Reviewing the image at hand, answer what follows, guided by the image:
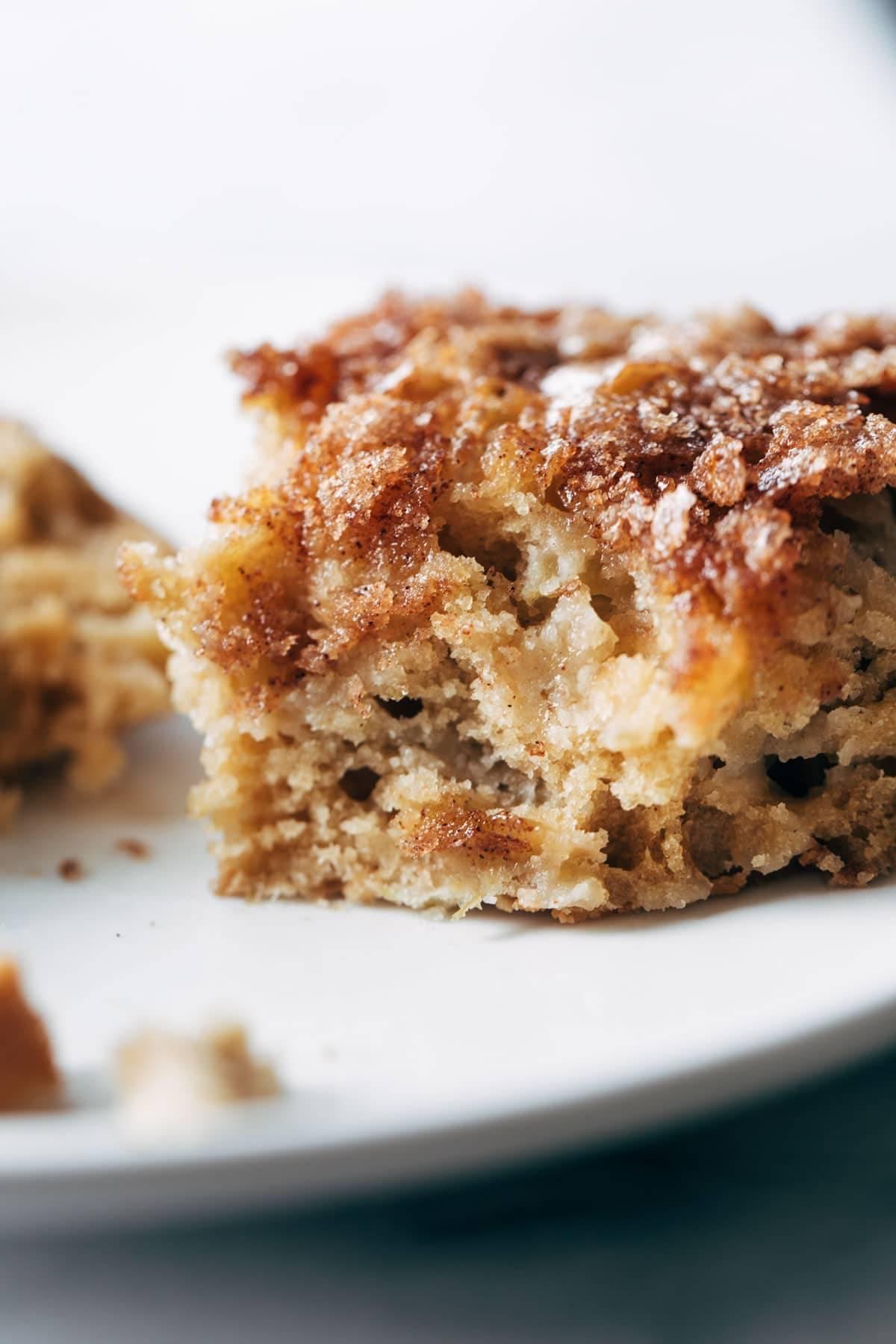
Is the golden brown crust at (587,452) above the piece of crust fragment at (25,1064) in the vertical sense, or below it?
above

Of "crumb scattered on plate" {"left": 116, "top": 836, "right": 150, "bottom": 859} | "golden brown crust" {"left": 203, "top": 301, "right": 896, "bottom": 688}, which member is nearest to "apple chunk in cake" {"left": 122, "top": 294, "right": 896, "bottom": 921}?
"golden brown crust" {"left": 203, "top": 301, "right": 896, "bottom": 688}

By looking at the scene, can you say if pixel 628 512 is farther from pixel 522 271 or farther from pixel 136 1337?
pixel 522 271

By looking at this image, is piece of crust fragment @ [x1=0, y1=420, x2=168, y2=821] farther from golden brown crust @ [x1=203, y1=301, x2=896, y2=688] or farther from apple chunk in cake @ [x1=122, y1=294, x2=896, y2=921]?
golden brown crust @ [x1=203, y1=301, x2=896, y2=688]

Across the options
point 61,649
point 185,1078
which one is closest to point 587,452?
point 185,1078

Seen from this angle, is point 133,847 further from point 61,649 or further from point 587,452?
point 587,452

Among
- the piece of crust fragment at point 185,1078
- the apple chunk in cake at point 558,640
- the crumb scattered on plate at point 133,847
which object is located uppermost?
the apple chunk in cake at point 558,640

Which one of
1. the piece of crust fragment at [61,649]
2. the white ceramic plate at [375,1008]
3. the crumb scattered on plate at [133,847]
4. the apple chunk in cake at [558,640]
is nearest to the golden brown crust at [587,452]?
the apple chunk in cake at [558,640]

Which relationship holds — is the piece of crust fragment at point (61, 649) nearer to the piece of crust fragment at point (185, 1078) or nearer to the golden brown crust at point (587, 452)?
the golden brown crust at point (587, 452)

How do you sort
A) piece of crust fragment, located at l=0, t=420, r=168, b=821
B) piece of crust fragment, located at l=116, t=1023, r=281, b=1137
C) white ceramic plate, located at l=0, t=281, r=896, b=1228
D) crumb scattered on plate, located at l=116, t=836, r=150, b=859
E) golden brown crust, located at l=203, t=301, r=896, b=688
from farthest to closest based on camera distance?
piece of crust fragment, located at l=0, t=420, r=168, b=821, crumb scattered on plate, located at l=116, t=836, r=150, b=859, golden brown crust, located at l=203, t=301, r=896, b=688, piece of crust fragment, located at l=116, t=1023, r=281, b=1137, white ceramic plate, located at l=0, t=281, r=896, b=1228
